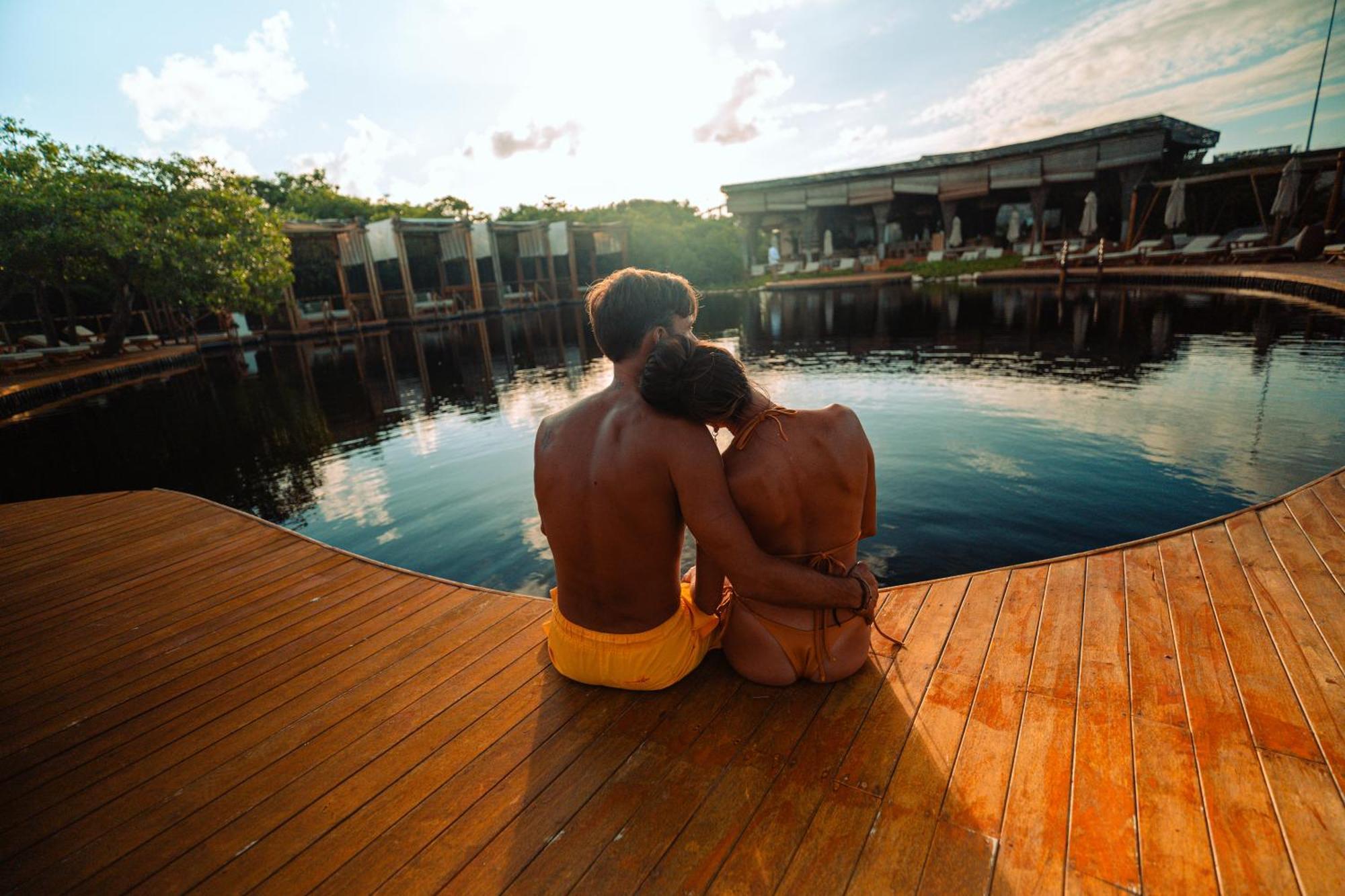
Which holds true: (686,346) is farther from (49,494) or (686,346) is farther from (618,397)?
(49,494)

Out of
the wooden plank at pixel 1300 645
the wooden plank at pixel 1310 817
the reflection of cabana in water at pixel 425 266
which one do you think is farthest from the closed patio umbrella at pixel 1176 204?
the reflection of cabana in water at pixel 425 266

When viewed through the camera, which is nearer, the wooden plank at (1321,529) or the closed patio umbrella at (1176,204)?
the wooden plank at (1321,529)

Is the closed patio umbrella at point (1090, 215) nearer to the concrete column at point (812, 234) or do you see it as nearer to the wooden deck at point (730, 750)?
the concrete column at point (812, 234)

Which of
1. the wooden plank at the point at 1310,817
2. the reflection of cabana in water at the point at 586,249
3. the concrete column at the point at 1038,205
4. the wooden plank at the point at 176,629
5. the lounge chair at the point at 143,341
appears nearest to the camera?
the wooden plank at the point at 1310,817

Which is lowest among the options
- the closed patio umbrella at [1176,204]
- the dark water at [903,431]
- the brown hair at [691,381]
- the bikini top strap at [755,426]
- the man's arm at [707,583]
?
the dark water at [903,431]

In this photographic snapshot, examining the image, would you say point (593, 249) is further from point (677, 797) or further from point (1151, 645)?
point (677, 797)

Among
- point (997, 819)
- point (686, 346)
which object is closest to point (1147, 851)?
point (997, 819)

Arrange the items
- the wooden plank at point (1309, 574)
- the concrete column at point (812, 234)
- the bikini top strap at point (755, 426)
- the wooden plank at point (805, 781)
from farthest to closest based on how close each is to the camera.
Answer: the concrete column at point (812, 234)
the wooden plank at point (1309, 574)
the bikini top strap at point (755, 426)
the wooden plank at point (805, 781)

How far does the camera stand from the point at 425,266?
30.2 metres

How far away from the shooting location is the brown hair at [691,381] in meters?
1.78

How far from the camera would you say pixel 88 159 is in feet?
53.2

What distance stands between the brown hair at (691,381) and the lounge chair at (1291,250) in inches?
888

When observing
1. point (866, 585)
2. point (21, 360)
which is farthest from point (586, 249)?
point (866, 585)

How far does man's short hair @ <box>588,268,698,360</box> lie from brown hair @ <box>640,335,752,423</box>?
0.44 feet
